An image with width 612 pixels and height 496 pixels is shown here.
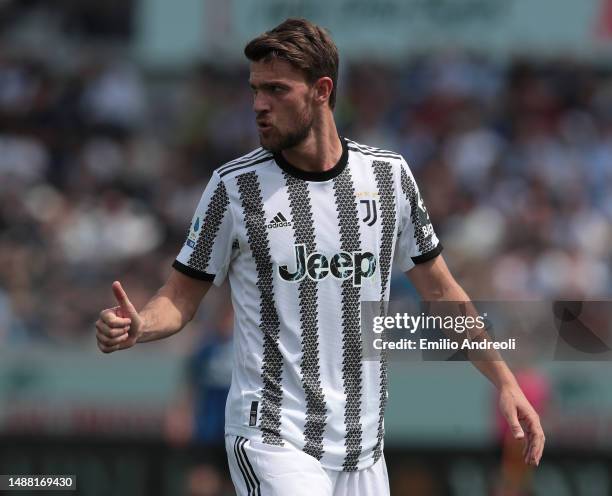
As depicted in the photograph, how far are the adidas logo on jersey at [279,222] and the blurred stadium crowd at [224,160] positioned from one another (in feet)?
19.3

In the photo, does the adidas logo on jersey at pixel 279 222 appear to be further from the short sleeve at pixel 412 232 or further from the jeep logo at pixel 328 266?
the short sleeve at pixel 412 232

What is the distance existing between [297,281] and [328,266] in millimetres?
125

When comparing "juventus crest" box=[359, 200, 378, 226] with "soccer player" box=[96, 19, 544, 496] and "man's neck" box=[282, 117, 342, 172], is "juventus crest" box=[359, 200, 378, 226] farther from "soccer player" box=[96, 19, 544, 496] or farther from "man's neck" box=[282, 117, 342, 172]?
"man's neck" box=[282, 117, 342, 172]

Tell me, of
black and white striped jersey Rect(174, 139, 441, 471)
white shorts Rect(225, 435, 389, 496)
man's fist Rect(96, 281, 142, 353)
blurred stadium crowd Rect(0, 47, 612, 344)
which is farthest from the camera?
blurred stadium crowd Rect(0, 47, 612, 344)

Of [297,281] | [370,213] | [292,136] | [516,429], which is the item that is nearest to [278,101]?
[292,136]

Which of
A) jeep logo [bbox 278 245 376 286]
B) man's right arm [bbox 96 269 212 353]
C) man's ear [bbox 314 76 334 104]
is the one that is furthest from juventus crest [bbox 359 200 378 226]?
man's right arm [bbox 96 269 212 353]

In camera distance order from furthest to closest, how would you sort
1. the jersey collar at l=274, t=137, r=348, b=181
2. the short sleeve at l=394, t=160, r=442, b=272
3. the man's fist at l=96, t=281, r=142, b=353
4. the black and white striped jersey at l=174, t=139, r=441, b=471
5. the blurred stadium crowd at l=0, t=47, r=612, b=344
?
the blurred stadium crowd at l=0, t=47, r=612, b=344, the short sleeve at l=394, t=160, r=442, b=272, the jersey collar at l=274, t=137, r=348, b=181, the black and white striped jersey at l=174, t=139, r=441, b=471, the man's fist at l=96, t=281, r=142, b=353

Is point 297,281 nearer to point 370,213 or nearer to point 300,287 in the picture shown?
point 300,287

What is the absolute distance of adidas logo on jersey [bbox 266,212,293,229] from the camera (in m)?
4.56

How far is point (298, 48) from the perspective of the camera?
14.8 feet

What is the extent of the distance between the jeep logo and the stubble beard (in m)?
0.36

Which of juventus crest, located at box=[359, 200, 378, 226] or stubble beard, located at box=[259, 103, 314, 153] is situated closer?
stubble beard, located at box=[259, 103, 314, 153]

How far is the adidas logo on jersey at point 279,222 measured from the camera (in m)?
4.56

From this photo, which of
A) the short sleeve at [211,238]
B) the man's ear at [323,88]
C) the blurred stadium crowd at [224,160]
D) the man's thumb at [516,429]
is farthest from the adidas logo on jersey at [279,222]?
the blurred stadium crowd at [224,160]
